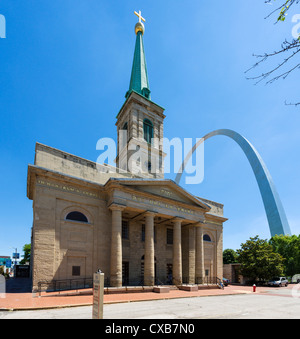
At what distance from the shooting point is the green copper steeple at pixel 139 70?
40.4 m

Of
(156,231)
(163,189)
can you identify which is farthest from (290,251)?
(163,189)

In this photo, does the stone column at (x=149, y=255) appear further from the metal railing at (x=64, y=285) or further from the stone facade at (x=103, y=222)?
the metal railing at (x=64, y=285)

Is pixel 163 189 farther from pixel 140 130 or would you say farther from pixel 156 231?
pixel 140 130

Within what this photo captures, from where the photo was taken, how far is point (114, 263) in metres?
21.2

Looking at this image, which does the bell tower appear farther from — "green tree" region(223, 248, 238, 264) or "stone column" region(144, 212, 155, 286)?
"green tree" region(223, 248, 238, 264)

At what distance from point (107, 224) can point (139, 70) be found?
28739 millimetres

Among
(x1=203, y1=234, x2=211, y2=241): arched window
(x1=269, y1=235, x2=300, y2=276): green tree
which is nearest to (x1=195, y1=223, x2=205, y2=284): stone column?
(x1=203, y1=234, x2=211, y2=241): arched window

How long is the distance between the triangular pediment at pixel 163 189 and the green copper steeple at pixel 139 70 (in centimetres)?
1892

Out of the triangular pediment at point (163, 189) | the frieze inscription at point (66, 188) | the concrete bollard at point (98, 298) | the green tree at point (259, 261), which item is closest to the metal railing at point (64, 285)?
the frieze inscription at point (66, 188)

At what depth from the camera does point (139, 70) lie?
A: 4200 cm

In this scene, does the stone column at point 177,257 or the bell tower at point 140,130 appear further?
the bell tower at point 140,130
